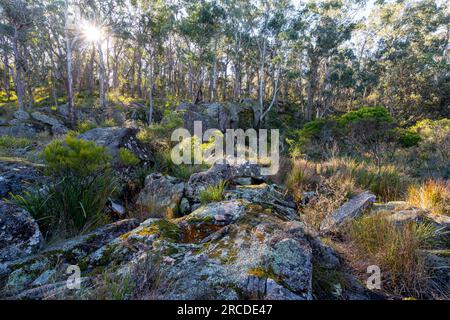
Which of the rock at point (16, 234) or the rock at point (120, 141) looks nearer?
the rock at point (16, 234)

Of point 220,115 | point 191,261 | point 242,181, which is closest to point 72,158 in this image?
point 191,261

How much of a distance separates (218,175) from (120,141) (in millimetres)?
2521

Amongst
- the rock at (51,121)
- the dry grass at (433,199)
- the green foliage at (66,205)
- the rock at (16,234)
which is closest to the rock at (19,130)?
the rock at (51,121)

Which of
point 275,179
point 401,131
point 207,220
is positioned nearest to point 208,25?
point 401,131

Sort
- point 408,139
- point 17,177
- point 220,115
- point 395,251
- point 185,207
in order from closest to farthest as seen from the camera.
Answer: point 395,251
point 17,177
point 185,207
point 408,139
point 220,115

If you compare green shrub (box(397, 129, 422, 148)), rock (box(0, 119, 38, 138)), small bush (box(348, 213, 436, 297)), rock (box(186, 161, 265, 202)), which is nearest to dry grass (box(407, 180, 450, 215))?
small bush (box(348, 213, 436, 297))

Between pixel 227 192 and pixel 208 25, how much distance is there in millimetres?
16910

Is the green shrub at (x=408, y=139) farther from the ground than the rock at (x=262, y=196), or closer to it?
farther from the ground

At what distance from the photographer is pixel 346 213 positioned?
10.7ft

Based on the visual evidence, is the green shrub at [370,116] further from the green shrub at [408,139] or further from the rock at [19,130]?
the rock at [19,130]

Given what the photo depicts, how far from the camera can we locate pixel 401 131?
30.9 ft

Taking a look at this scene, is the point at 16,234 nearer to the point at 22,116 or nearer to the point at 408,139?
the point at 408,139

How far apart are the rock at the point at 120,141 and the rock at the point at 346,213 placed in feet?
13.6

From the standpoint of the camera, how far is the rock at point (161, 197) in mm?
3625
